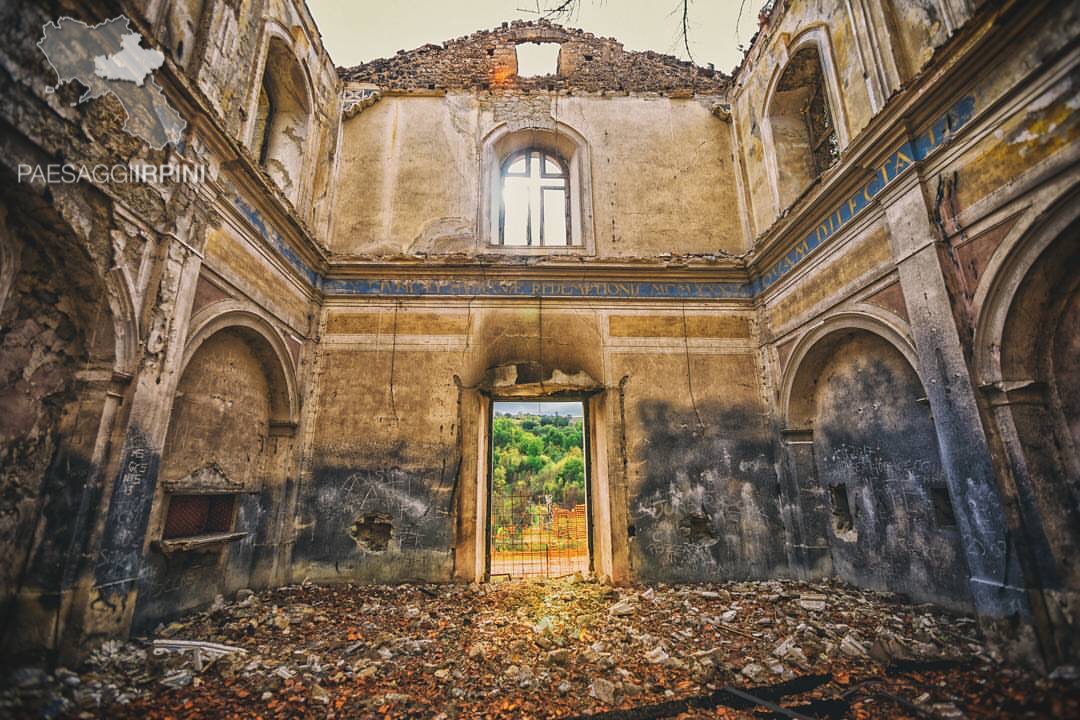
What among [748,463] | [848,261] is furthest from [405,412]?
[848,261]

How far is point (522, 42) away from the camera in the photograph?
9297 millimetres

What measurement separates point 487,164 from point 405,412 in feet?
15.1

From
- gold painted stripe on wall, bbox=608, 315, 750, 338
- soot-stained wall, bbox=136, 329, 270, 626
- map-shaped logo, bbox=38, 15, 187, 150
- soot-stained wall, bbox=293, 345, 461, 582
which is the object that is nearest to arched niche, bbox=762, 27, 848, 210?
gold painted stripe on wall, bbox=608, 315, 750, 338

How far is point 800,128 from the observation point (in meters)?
7.16

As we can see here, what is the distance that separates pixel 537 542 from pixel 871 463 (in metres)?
9.94

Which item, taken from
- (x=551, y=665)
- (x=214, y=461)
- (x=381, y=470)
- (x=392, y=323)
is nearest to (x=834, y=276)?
(x=551, y=665)

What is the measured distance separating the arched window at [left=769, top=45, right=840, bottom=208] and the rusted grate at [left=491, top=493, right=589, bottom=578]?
21.0 feet

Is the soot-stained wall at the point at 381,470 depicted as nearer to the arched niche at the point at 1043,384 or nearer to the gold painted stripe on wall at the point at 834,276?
the gold painted stripe on wall at the point at 834,276

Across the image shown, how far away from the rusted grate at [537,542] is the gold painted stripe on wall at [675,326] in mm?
3265

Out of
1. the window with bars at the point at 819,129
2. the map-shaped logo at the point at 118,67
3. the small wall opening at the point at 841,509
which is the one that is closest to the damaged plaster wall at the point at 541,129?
the window with bars at the point at 819,129

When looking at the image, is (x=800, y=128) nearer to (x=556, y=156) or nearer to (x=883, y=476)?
(x=556, y=156)

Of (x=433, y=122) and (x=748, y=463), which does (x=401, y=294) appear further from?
(x=748, y=463)

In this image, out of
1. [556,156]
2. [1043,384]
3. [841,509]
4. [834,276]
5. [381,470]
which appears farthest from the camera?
[556,156]

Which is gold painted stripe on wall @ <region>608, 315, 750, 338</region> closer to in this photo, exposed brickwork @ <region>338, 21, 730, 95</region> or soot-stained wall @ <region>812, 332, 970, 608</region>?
soot-stained wall @ <region>812, 332, 970, 608</region>
